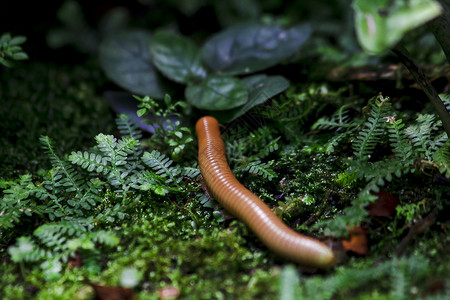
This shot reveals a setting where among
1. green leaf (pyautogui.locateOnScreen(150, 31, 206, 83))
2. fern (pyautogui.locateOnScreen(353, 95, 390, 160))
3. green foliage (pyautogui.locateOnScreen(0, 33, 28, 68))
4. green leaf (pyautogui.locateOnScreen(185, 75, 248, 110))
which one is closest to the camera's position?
fern (pyautogui.locateOnScreen(353, 95, 390, 160))

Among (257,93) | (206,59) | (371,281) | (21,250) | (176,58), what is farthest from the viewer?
(206,59)

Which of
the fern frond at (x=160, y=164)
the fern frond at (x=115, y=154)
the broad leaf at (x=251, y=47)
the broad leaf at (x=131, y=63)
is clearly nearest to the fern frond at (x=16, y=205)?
the fern frond at (x=115, y=154)

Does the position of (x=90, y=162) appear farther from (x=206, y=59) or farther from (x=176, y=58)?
(x=206, y=59)

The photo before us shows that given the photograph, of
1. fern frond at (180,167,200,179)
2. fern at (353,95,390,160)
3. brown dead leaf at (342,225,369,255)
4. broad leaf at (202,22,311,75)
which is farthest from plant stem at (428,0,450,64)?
fern frond at (180,167,200,179)

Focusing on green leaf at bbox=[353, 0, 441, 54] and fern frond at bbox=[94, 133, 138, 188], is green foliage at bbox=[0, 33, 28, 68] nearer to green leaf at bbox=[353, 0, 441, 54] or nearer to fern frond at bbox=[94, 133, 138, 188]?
fern frond at bbox=[94, 133, 138, 188]

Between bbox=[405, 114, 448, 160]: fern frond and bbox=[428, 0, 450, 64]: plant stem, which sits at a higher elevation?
bbox=[428, 0, 450, 64]: plant stem

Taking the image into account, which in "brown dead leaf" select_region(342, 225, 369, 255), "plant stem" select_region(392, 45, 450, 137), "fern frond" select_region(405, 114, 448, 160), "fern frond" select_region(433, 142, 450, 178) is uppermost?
"plant stem" select_region(392, 45, 450, 137)

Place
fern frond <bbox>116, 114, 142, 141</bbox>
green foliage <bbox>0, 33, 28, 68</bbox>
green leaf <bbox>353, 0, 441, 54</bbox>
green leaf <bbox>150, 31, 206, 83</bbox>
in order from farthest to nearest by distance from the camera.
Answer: green leaf <bbox>150, 31, 206, 83</bbox>, fern frond <bbox>116, 114, 142, 141</bbox>, green foliage <bbox>0, 33, 28, 68</bbox>, green leaf <bbox>353, 0, 441, 54</bbox>

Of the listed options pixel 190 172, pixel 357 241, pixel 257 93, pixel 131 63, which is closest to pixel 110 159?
pixel 190 172
